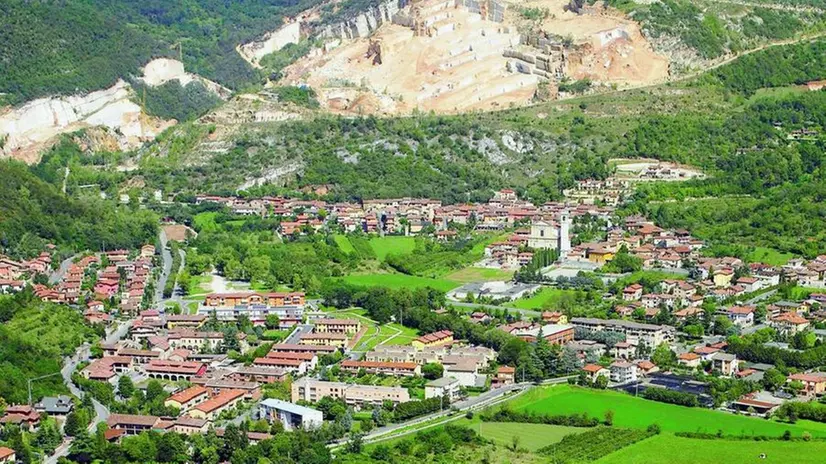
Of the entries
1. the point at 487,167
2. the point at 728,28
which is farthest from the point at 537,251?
the point at 728,28

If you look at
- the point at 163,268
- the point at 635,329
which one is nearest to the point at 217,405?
the point at 635,329

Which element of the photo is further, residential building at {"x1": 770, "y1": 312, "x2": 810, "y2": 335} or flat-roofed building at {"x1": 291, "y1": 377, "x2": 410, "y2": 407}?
residential building at {"x1": 770, "y1": 312, "x2": 810, "y2": 335}

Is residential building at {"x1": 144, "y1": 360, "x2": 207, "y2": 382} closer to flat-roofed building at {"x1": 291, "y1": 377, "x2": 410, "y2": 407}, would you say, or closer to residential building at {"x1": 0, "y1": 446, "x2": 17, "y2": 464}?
flat-roofed building at {"x1": 291, "y1": 377, "x2": 410, "y2": 407}

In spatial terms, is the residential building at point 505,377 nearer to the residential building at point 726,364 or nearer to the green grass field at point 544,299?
the residential building at point 726,364

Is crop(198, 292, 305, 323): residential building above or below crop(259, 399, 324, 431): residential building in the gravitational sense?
above

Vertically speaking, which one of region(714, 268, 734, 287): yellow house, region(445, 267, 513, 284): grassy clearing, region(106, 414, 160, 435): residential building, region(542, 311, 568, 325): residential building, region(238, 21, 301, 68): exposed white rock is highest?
region(238, 21, 301, 68): exposed white rock

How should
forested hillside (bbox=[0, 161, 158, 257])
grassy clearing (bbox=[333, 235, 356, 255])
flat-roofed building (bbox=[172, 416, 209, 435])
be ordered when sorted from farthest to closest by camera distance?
grassy clearing (bbox=[333, 235, 356, 255]), forested hillside (bbox=[0, 161, 158, 257]), flat-roofed building (bbox=[172, 416, 209, 435])

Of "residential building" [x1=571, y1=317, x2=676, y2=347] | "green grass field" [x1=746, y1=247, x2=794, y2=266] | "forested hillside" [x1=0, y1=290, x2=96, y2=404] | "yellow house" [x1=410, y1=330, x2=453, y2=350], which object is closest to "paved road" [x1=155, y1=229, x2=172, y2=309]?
→ "forested hillside" [x1=0, y1=290, x2=96, y2=404]

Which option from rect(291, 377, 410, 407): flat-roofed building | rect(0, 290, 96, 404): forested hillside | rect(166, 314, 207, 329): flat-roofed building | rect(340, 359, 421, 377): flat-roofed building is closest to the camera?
rect(291, 377, 410, 407): flat-roofed building
